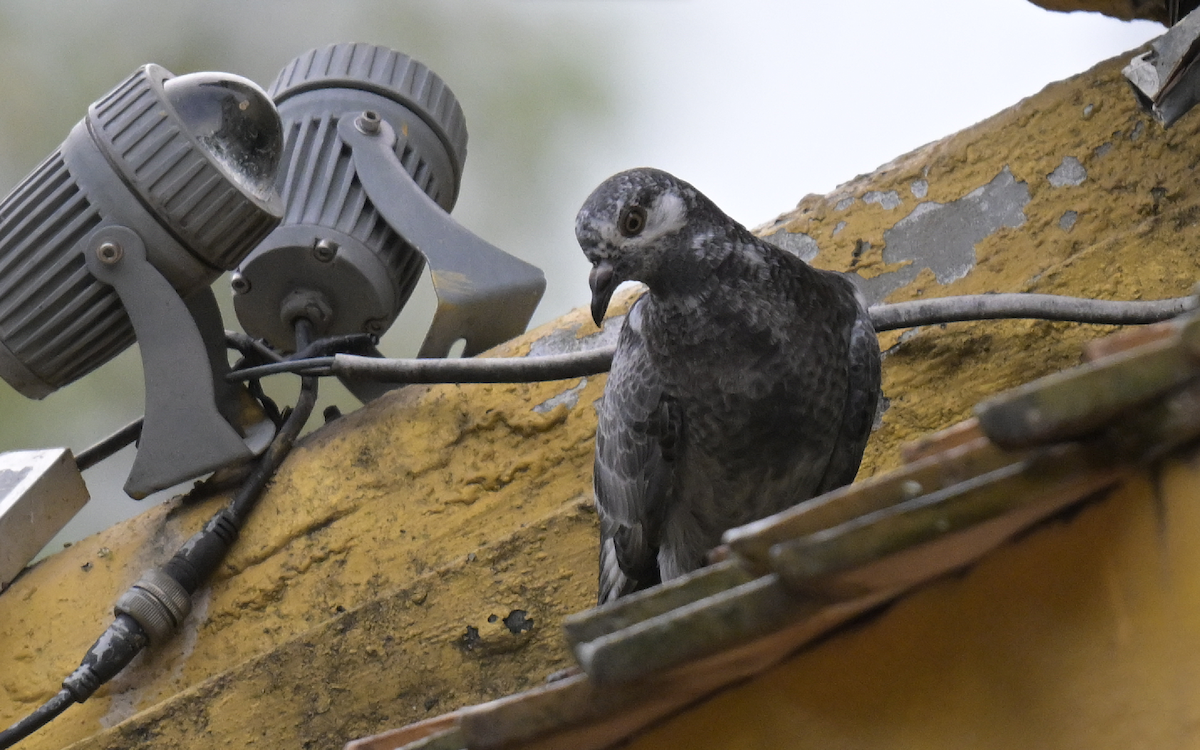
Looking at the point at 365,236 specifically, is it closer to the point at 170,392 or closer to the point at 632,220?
the point at 170,392

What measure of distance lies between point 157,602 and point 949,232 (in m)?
1.41

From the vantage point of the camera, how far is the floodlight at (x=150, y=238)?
1814 mm

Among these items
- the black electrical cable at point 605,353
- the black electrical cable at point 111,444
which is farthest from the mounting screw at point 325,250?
the black electrical cable at point 111,444

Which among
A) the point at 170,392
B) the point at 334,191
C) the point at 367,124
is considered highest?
the point at 367,124

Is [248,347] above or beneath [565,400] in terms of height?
above

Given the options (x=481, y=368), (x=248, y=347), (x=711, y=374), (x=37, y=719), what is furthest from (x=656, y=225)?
(x=37, y=719)

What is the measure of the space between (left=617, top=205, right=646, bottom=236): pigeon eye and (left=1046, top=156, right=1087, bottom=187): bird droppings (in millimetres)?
812

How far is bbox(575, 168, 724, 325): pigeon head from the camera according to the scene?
4.70 ft

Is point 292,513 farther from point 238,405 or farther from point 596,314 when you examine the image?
point 596,314

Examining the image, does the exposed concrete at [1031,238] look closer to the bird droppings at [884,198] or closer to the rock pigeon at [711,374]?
the bird droppings at [884,198]

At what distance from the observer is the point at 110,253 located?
1.81 metres

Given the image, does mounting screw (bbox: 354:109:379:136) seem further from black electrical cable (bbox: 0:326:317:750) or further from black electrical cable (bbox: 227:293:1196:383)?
black electrical cable (bbox: 0:326:317:750)

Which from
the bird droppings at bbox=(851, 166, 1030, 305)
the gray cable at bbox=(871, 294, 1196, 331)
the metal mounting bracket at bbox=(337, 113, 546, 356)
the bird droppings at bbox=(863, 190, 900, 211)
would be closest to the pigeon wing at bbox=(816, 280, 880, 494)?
the gray cable at bbox=(871, 294, 1196, 331)

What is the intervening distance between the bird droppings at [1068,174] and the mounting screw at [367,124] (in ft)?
3.99
